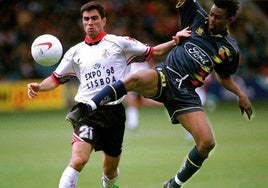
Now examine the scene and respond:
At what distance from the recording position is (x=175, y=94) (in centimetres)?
898

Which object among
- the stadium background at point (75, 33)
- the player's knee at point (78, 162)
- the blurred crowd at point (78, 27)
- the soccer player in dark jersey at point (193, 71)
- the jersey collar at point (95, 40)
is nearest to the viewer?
the player's knee at point (78, 162)

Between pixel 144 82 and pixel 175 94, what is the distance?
0.47 meters

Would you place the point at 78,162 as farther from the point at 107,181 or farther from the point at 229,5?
the point at 229,5

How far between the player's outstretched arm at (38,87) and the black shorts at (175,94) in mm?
1328

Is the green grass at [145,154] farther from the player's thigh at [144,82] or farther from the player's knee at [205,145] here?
the player's thigh at [144,82]

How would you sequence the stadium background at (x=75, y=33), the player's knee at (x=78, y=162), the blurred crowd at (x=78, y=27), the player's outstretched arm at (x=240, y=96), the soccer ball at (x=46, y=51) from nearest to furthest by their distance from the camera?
the player's knee at (x=78, y=162) < the soccer ball at (x=46, y=51) < the player's outstretched arm at (x=240, y=96) < the stadium background at (x=75, y=33) < the blurred crowd at (x=78, y=27)

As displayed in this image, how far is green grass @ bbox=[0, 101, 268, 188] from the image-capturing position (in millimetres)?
11133

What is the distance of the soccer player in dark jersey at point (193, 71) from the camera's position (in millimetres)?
8859

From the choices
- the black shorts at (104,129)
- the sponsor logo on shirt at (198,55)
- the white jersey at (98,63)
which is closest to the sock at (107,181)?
the black shorts at (104,129)

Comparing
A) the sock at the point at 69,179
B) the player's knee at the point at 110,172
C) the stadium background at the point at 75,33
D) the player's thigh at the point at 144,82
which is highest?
the player's thigh at the point at 144,82

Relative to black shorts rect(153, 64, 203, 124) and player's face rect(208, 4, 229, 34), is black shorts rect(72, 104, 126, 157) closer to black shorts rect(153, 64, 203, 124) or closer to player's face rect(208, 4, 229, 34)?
black shorts rect(153, 64, 203, 124)

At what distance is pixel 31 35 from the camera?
27.8m

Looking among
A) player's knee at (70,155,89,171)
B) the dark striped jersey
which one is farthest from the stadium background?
player's knee at (70,155,89,171)

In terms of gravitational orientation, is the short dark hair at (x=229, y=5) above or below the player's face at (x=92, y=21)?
below
